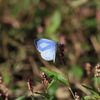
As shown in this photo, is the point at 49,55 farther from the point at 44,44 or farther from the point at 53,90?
the point at 53,90

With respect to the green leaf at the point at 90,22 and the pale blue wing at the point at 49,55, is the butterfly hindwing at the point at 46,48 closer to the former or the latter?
the pale blue wing at the point at 49,55

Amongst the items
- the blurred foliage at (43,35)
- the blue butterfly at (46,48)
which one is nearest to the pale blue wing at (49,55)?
the blue butterfly at (46,48)

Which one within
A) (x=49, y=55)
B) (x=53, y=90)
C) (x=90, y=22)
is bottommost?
(x=53, y=90)

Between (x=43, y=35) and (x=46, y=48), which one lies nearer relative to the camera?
(x=46, y=48)

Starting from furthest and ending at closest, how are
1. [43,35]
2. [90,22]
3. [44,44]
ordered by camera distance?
[90,22], [43,35], [44,44]

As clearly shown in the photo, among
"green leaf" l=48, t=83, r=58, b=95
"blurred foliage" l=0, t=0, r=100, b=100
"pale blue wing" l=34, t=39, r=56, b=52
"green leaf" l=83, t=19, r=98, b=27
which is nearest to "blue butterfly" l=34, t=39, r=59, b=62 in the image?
"pale blue wing" l=34, t=39, r=56, b=52

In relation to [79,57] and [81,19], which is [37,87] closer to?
[79,57]

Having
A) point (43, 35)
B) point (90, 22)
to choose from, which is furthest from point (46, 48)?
point (90, 22)

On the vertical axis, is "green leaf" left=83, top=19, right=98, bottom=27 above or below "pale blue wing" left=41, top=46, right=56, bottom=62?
above

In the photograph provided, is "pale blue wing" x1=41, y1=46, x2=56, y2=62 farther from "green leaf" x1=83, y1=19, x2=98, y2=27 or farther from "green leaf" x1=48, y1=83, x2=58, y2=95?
"green leaf" x1=83, y1=19, x2=98, y2=27
